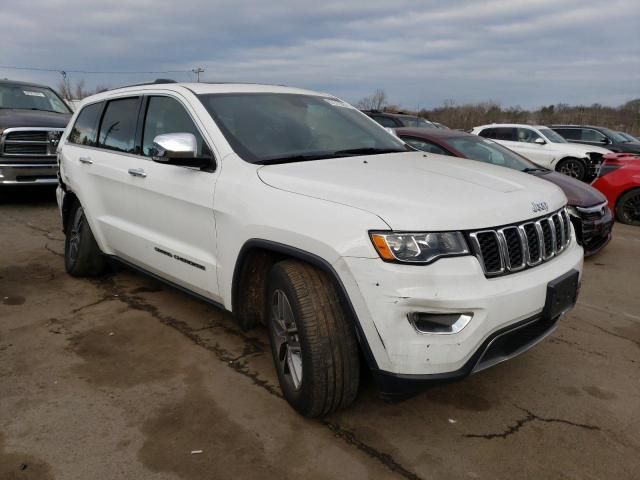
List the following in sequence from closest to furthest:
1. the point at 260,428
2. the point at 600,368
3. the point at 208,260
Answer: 1. the point at 260,428
2. the point at 208,260
3. the point at 600,368

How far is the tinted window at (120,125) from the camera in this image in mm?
4094

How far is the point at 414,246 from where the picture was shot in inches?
91.5

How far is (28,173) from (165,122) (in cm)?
577

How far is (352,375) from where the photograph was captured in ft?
8.54

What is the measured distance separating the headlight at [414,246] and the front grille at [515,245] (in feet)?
0.45

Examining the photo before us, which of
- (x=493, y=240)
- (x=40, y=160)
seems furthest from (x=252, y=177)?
(x=40, y=160)

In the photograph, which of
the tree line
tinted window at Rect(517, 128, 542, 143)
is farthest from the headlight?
the tree line

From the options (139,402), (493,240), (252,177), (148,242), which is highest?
(252,177)

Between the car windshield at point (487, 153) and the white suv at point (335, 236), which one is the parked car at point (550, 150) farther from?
the white suv at point (335, 236)

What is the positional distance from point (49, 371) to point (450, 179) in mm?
2677

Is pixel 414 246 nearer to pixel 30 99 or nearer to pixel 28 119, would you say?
pixel 28 119

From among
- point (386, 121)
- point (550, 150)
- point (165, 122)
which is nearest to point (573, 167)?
point (550, 150)

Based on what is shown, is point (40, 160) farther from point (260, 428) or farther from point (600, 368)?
point (600, 368)

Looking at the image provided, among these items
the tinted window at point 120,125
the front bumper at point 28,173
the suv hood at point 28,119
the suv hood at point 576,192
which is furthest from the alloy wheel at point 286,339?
the suv hood at point 28,119
